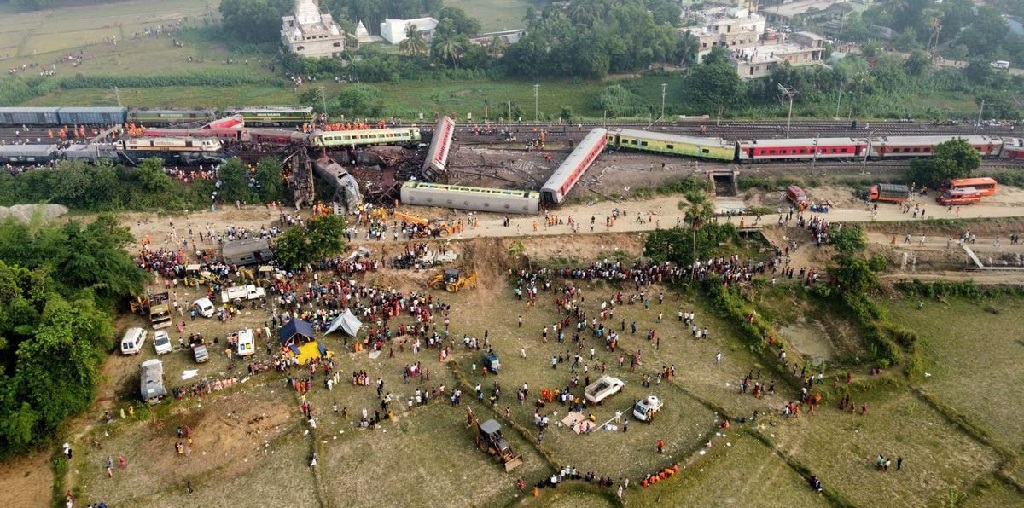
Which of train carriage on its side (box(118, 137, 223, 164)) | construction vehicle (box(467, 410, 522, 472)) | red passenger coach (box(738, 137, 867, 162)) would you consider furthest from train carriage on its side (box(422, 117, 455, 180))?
construction vehicle (box(467, 410, 522, 472))

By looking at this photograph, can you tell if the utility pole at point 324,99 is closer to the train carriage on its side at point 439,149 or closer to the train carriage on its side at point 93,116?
the train carriage on its side at point 439,149

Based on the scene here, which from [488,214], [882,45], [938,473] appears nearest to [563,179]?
[488,214]

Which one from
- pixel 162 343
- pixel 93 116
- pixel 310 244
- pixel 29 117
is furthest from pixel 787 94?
pixel 29 117

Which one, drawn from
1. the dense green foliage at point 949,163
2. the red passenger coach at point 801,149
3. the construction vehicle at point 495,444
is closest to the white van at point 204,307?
the construction vehicle at point 495,444

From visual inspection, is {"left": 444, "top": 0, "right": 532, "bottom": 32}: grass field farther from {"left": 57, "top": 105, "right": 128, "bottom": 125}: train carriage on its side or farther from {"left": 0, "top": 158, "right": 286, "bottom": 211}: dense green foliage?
{"left": 0, "top": 158, "right": 286, "bottom": 211}: dense green foliage

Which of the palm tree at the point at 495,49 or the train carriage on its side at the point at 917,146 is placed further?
the palm tree at the point at 495,49

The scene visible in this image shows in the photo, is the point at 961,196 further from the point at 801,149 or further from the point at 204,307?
the point at 204,307
